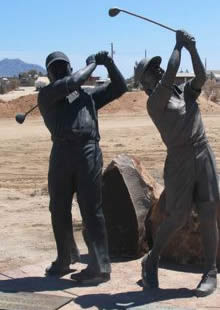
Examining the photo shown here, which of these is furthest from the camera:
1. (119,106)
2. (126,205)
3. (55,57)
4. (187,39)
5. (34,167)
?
(119,106)

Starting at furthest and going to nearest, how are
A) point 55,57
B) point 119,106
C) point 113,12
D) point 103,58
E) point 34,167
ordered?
1. point 119,106
2. point 34,167
3. point 103,58
4. point 55,57
5. point 113,12

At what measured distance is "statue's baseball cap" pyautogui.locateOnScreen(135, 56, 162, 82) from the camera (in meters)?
5.52

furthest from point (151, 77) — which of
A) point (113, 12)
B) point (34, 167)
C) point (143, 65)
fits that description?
point (34, 167)

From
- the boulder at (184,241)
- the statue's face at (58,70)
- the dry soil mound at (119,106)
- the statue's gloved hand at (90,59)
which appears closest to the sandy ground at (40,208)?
the boulder at (184,241)

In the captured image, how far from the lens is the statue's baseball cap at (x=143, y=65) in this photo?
Result: 5.52 metres

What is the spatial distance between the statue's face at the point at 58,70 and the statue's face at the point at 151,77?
0.82 m

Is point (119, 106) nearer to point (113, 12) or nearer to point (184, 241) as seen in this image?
point (184, 241)

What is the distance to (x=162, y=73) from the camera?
18.5 ft

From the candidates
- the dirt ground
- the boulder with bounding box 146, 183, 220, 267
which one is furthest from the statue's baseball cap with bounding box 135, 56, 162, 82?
the dirt ground

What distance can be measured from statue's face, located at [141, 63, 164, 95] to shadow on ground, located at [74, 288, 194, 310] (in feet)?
5.41

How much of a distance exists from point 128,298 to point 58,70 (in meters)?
2.06

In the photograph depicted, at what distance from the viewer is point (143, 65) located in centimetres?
552

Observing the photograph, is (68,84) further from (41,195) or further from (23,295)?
(41,195)

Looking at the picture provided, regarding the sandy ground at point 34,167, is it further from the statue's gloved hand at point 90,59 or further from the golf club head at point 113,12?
the golf club head at point 113,12
